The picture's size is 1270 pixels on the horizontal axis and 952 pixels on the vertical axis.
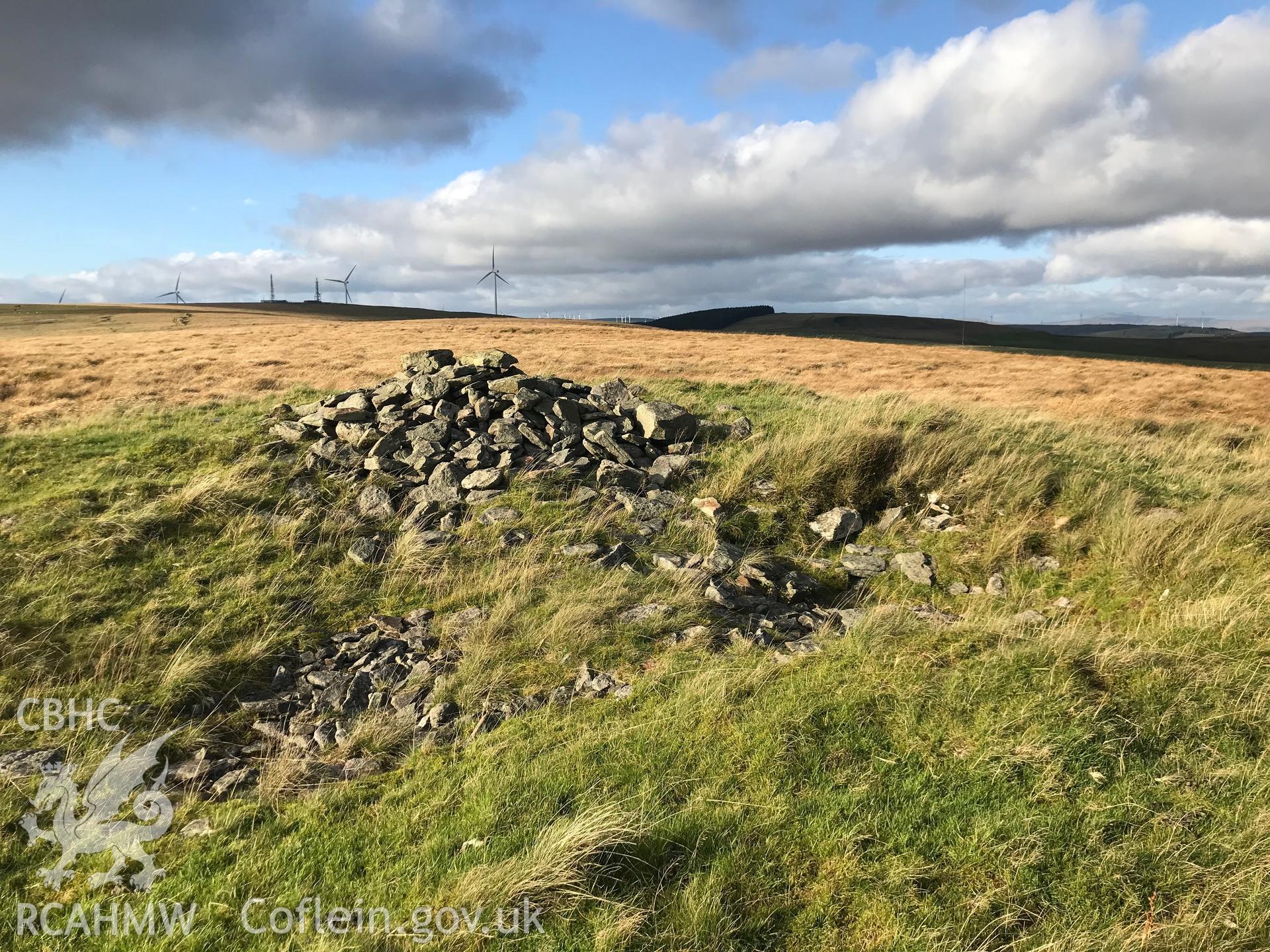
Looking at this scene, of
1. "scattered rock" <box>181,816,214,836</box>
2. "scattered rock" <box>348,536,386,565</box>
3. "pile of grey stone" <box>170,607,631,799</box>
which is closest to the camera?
"scattered rock" <box>181,816,214,836</box>

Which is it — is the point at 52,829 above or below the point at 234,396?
below

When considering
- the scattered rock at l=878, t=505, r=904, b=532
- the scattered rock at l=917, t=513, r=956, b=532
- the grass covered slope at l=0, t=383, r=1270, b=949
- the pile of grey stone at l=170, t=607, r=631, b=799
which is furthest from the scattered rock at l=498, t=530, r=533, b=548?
the scattered rock at l=917, t=513, r=956, b=532

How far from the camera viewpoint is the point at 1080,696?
20.5ft

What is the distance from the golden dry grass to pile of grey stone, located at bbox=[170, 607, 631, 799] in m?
17.0

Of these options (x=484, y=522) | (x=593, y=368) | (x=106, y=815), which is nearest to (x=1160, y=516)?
(x=484, y=522)

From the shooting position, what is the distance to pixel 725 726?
20.9 feet

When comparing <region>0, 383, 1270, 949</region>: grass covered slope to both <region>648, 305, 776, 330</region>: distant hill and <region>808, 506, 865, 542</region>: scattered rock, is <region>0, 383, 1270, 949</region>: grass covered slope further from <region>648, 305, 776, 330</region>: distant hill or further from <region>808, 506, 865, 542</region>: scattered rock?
<region>648, 305, 776, 330</region>: distant hill

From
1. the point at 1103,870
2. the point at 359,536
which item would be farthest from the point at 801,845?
the point at 359,536

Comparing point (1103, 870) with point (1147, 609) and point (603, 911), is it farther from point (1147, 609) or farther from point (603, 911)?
point (1147, 609)

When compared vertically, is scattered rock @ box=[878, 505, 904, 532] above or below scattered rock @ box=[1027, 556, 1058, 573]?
above

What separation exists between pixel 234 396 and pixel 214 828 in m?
20.4

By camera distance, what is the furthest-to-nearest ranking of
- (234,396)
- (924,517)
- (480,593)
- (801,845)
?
(234,396)
(924,517)
(480,593)
(801,845)

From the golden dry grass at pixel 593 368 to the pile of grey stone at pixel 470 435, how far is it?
9.62m

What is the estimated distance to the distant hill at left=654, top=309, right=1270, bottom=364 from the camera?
9169 centimetres
